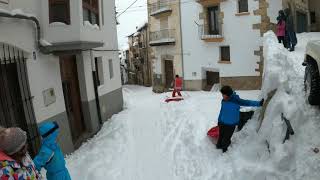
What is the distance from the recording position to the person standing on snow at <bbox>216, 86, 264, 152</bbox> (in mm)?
7828

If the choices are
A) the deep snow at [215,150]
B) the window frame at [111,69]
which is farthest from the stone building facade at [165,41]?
the deep snow at [215,150]

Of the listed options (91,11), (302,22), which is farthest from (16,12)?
(302,22)

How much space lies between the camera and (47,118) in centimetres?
991

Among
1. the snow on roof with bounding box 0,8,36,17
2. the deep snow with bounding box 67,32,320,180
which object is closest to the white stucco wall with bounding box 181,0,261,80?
the deep snow with bounding box 67,32,320,180

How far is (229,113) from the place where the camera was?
7859 millimetres

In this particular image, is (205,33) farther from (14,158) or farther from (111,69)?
(14,158)

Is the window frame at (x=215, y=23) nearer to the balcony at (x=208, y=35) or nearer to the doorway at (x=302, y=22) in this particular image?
the balcony at (x=208, y=35)

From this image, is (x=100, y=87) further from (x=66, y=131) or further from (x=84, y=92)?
(x=66, y=131)

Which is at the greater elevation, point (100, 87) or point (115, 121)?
point (100, 87)

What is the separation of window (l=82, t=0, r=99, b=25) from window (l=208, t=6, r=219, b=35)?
447 inches

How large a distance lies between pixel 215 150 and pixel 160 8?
21.4 meters

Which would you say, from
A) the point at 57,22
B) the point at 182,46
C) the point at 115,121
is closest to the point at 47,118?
the point at 57,22

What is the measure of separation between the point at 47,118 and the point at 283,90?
5742 mm

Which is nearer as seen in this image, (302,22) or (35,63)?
(35,63)
